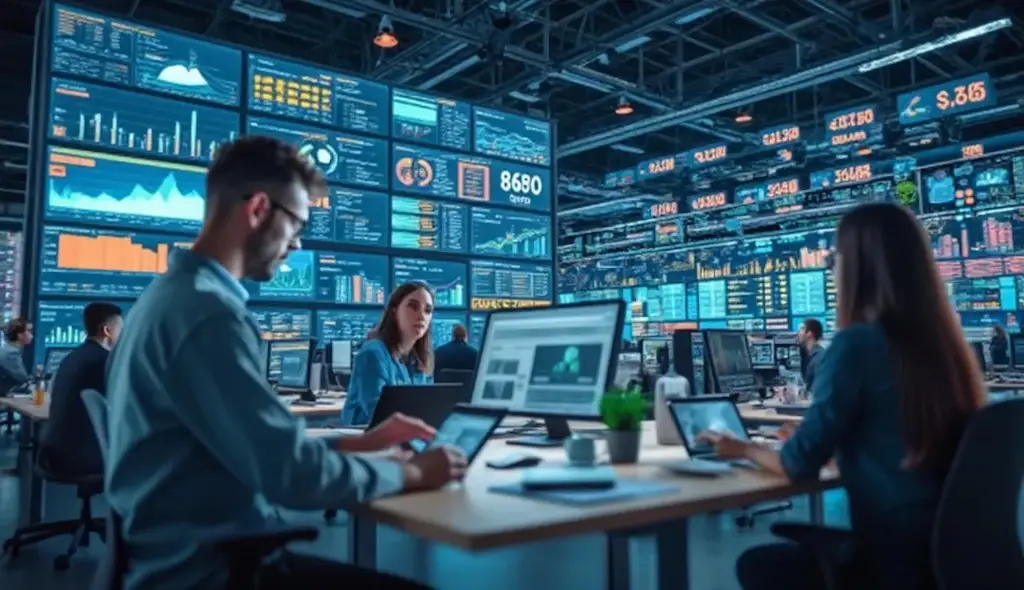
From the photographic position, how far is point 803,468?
1.58 metres

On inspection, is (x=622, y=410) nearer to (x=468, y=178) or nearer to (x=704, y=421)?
(x=704, y=421)

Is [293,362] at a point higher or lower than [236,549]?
higher

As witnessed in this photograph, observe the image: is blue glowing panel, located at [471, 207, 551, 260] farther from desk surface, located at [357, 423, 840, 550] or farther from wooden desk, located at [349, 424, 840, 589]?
desk surface, located at [357, 423, 840, 550]

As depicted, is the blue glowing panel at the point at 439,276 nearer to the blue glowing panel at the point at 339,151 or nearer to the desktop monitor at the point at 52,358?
the blue glowing panel at the point at 339,151

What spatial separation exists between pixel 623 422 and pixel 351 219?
17.3 feet

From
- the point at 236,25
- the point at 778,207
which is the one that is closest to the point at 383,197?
the point at 236,25

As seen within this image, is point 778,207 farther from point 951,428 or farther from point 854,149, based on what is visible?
point 951,428

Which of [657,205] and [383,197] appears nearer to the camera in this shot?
[383,197]

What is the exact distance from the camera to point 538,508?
1295 millimetres

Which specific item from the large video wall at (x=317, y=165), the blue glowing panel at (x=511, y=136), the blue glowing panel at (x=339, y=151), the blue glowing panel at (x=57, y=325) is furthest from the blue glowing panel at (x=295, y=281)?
the blue glowing panel at (x=511, y=136)

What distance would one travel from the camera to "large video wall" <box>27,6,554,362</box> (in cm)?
549

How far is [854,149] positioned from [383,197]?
784 cm

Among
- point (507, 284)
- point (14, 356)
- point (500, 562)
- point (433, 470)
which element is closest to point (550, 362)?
point (433, 470)

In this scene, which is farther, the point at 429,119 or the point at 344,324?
the point at 429,119
